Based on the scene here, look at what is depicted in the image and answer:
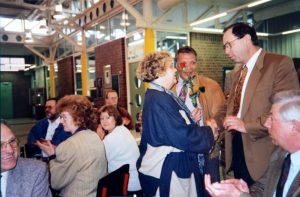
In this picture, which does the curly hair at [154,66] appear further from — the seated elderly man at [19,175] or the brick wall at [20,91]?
the brick wall at [20,91]

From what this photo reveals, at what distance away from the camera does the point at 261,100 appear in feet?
6.30

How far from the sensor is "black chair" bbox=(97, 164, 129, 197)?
6.97 ft

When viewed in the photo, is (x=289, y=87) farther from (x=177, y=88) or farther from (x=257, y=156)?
(x=177, y=88)

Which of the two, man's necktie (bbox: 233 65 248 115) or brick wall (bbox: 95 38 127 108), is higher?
brick wall (bbox: 95 38 127 108)

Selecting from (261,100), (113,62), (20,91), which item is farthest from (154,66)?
(20,91)

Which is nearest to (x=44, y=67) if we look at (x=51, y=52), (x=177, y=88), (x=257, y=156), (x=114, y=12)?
(x=51, y=52)

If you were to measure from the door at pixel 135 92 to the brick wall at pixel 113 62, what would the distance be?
263 mm

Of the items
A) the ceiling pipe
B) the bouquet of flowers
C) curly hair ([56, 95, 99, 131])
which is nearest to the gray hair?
the bouquet of flowers

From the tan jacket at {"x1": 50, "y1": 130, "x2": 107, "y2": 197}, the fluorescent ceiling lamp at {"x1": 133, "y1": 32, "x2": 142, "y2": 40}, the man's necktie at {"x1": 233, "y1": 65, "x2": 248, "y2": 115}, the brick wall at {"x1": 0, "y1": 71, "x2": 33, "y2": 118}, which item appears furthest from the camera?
A: the brick wall at {"x1": 0, "y1": 71, "x2": 33, "y2": 118}

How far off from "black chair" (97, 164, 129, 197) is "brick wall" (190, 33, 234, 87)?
216 inches

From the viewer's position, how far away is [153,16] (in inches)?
277

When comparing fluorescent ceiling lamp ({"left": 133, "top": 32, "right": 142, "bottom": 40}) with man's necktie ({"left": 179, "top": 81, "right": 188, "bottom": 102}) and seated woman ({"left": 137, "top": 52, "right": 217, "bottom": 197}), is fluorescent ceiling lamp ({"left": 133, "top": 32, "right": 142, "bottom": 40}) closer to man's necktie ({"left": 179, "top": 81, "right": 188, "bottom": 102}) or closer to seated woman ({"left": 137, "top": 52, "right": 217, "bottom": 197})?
man's necktie ({"left": 179, "top": 81, "right": 188, "bottom": 102})

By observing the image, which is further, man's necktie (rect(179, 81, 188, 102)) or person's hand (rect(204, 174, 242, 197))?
man's necktie (rect(179, 81, 188, 102))

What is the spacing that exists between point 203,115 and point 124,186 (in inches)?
36.9
